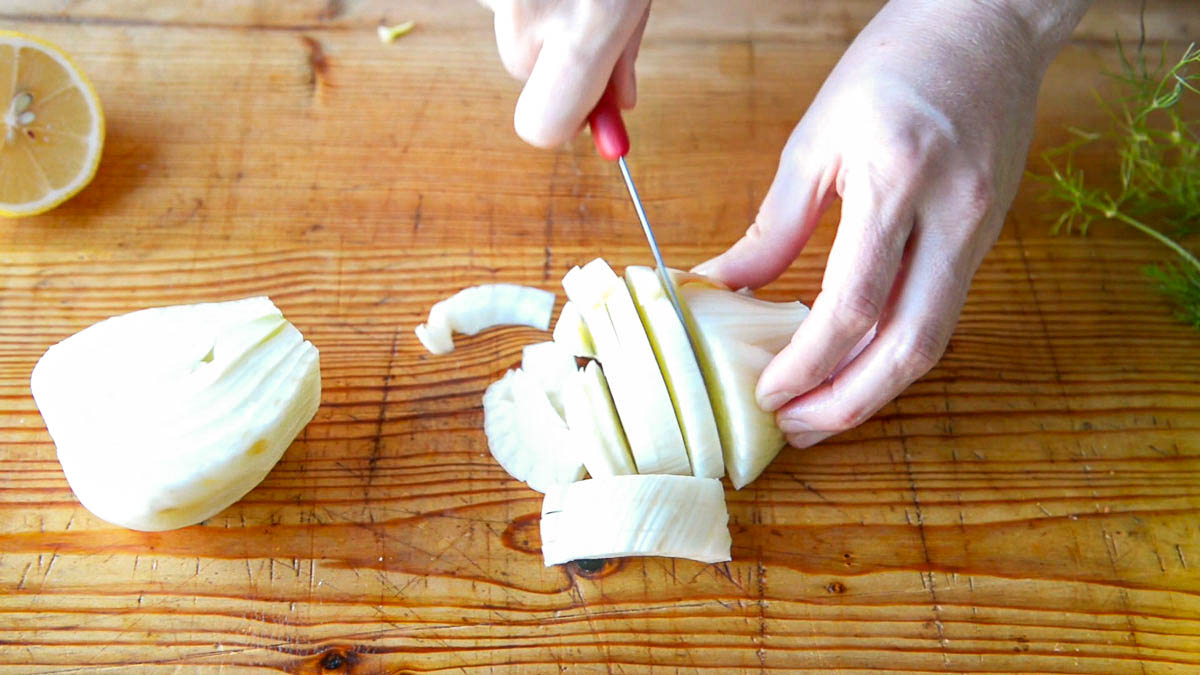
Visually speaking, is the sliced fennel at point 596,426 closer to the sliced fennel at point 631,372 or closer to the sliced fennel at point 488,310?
the sliced fennel at point 631,372

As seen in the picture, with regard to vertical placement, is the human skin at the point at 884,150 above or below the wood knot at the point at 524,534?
above

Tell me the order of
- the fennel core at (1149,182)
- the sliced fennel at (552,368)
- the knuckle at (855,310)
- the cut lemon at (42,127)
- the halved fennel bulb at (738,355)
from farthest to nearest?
the fennel core at (1149,182) → the cut lemon at (42,127) → the sliced fennel at (552,368) → the halved fennel bulb at (738,355) → the knuckle at (855,310)

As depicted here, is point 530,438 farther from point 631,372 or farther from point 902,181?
point 902,181

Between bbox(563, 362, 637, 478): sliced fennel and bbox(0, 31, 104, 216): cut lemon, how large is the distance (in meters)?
1.12

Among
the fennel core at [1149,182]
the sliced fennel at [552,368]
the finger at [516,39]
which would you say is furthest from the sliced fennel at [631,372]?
the fennel core at [1149,182]

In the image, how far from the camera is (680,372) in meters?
1.47

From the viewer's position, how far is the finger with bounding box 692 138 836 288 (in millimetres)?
1549

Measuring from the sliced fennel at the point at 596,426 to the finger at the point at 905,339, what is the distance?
11.7 inches

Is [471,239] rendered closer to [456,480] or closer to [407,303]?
[407,303]

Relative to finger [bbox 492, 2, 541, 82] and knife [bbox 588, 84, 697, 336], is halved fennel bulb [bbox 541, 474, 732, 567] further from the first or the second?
finger [bbox 492, 2, 541, 82]

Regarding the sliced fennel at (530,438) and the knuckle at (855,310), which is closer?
the knuckle at (855,310)

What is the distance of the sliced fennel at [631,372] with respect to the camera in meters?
1.47

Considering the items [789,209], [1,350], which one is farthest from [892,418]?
[1,350]

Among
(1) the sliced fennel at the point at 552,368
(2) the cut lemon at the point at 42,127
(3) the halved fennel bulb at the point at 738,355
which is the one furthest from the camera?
(2) the cut lemon at the point at 42,127
